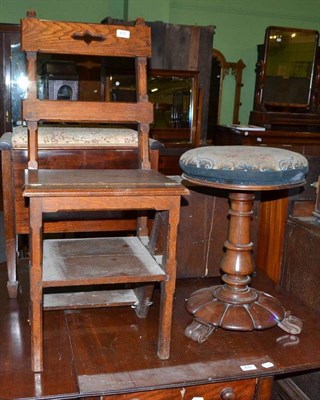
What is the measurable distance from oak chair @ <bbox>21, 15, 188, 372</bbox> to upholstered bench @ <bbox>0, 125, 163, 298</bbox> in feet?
0.35

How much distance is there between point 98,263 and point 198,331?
15.5 inches

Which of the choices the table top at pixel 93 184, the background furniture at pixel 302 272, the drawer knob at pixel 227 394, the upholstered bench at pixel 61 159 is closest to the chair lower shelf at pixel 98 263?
the upholstered bench at pixel 61 159

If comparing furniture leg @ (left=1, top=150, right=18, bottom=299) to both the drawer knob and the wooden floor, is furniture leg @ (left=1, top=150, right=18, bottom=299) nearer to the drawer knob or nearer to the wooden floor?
the wooden floor

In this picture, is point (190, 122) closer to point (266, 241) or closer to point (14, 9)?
point (266, 241)

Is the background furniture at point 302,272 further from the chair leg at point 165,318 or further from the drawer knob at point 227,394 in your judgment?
the chair leg at point 165,318

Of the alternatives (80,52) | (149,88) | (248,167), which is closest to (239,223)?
(248,167)

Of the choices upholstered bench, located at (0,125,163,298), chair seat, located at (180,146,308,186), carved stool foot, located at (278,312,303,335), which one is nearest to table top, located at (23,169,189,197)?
chair seat, located at (180,146,308,186)

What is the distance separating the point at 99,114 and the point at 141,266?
513 mm

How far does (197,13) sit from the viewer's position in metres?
4.89

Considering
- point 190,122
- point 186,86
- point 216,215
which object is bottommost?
point 216,215

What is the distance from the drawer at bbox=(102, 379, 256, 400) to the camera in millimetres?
1221

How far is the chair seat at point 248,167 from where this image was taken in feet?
4.21

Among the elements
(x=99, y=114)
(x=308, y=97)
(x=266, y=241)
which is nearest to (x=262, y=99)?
(x=308, y=97)

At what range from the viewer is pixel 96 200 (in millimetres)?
1168
